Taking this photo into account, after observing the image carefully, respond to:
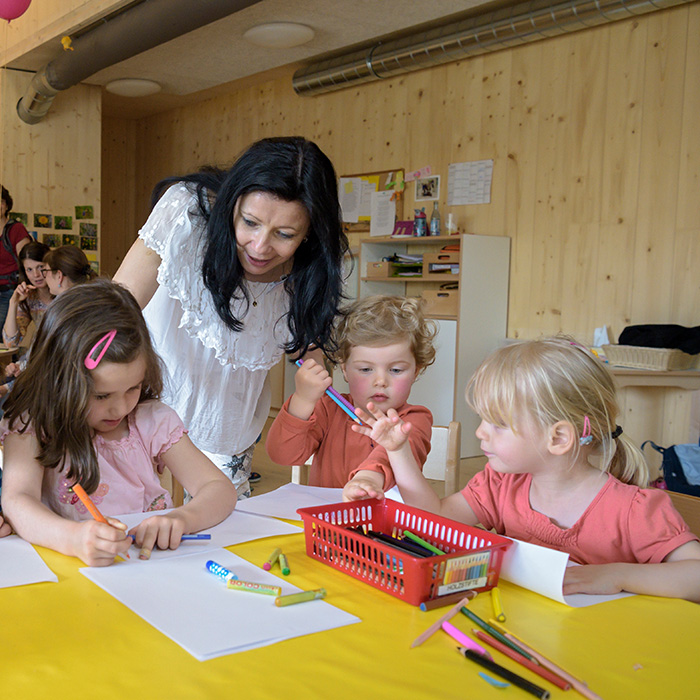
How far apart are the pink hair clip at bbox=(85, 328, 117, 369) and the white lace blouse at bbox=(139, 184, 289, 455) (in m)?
0.42

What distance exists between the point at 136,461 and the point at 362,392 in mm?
584

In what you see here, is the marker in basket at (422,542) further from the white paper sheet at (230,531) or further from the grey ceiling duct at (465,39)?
the grey ceiling duct at (465,39)

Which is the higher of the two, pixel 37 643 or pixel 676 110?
pixel 676 110

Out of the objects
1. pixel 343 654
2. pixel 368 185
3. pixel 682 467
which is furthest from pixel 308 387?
pixel 368 185

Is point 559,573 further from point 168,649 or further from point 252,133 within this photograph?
point 252,133

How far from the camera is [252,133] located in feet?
23.3

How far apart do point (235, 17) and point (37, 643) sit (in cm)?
479

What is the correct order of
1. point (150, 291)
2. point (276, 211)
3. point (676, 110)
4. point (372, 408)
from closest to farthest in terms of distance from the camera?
point (372, 408), point (276, 211), point (150, 291), point (676, 110)

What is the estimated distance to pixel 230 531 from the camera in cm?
127

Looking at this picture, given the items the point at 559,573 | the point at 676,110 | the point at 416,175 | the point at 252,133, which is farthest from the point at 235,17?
the point at 559,573

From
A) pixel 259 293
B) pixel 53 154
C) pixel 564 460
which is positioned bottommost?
pixel 564 460

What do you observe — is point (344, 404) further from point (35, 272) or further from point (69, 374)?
point (35, 272)

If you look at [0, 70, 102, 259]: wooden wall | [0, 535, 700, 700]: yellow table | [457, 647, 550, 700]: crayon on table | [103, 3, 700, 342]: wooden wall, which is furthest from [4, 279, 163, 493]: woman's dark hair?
[0, 70, 102, 259]: wooden wall

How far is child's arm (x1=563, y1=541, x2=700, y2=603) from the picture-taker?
1.05 m
